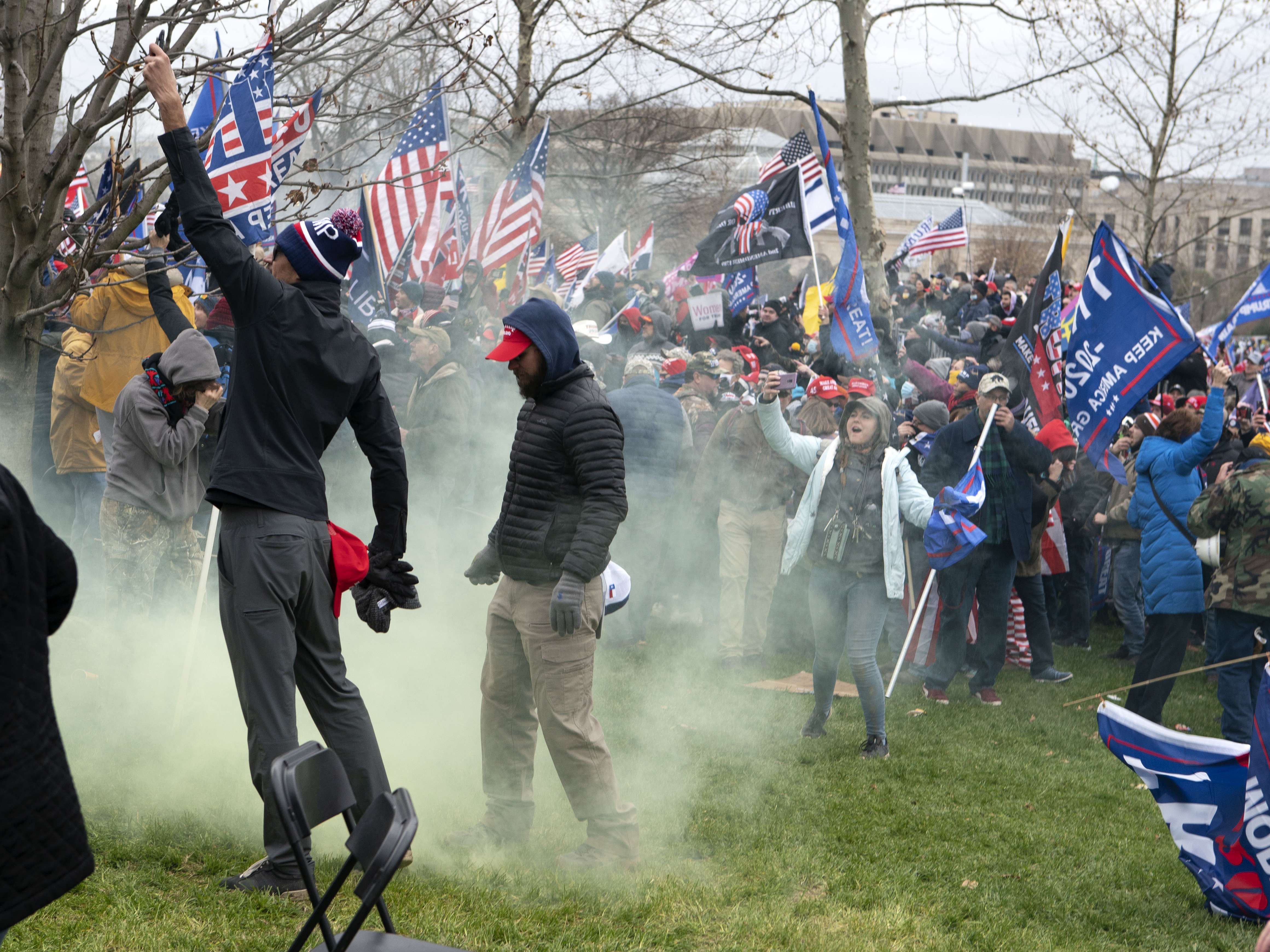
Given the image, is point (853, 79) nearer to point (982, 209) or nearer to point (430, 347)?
point (430, 347)

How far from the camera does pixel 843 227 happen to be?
9398mm

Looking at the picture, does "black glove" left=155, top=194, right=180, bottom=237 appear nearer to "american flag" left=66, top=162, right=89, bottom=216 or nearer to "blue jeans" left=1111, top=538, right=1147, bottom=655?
"american flag" left=66, top=162, right=89, bottom=216

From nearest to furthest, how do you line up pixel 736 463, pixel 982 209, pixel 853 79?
pixel 736 463, pixel 853 79, pixel 982 209

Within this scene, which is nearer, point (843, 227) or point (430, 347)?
point (430, 347)

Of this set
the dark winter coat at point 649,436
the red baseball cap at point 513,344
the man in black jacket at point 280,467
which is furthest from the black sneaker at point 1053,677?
the man in black jacket at point 280,467

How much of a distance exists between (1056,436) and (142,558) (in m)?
6.07

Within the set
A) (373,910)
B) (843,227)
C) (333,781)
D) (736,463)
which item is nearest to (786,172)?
(843,227)

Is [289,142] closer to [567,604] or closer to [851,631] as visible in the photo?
[567,604]

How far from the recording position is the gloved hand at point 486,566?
4445mm

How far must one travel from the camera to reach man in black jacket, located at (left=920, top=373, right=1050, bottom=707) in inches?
302

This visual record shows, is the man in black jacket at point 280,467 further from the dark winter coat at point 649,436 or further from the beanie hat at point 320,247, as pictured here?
the dark winter coat at point 649,436

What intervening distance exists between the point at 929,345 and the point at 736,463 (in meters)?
7.21

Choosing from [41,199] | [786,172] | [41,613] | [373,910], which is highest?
[786,172]

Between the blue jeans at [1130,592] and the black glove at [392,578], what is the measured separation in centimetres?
697
